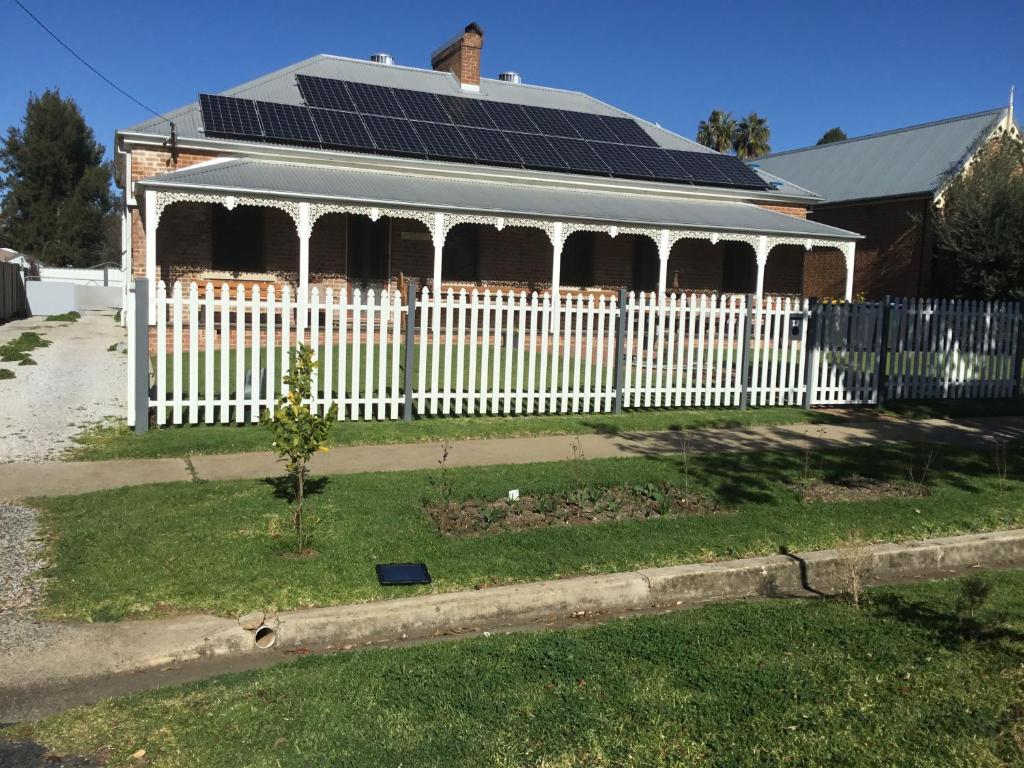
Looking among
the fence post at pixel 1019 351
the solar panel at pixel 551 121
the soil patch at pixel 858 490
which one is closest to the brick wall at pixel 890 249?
the solar panel at pixel 551 121

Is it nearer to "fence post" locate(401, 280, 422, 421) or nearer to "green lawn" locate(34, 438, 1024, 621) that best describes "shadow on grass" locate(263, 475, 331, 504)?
"green lawn" locate(34, 438, 1024, 621)

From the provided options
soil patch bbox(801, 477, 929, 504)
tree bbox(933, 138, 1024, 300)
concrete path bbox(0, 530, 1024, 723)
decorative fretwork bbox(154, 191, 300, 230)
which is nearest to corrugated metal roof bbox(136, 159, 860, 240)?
decorative fretwork bbox(154, 191, 300, 230)

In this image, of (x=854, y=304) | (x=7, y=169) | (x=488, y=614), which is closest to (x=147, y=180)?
(x=854, y=304)

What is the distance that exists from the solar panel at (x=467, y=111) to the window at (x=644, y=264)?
4.96m

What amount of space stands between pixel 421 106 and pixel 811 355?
14317 millimetres

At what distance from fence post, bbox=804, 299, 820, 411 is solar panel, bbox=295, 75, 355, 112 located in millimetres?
13671

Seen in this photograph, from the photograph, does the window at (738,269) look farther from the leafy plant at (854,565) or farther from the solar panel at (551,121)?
the leafy plant at (854,565)

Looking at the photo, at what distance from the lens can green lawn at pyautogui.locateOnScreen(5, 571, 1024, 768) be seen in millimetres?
3408

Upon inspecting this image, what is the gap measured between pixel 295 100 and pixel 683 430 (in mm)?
15409

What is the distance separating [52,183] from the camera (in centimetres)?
6266

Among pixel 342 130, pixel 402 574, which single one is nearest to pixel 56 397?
pixel 402 574

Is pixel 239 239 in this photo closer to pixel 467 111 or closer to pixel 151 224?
pixel 151 224

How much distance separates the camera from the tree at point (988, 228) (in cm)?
2200

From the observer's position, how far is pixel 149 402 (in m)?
9.17
